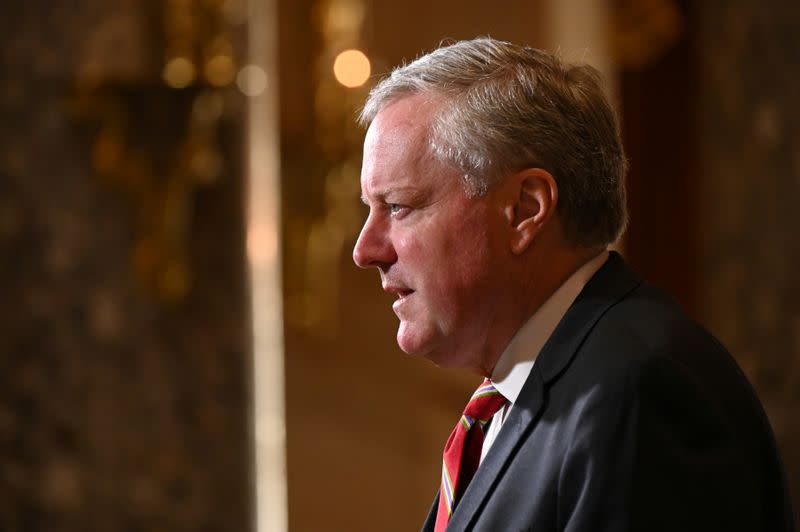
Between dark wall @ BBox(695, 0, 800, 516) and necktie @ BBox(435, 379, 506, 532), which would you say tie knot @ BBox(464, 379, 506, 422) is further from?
dark wall @ BBox(695, 0, 800, 516)

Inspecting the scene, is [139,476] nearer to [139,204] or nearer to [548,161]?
[139,204]

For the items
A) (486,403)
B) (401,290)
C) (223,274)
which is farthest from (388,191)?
(223,274)

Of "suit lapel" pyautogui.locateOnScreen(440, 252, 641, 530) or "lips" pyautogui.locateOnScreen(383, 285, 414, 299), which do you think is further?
"lips" pyautogui.locateOnScreen(383, 285, 414, 299)

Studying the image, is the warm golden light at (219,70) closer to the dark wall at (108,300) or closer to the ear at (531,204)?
the dark wall at (108,300)

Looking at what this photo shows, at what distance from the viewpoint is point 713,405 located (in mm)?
1357

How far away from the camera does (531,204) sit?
1592 mm

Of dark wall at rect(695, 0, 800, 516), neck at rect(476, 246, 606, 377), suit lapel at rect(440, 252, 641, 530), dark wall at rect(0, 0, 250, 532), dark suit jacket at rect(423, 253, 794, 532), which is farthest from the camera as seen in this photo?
dark wall at rect(695, 0, 800, 516)

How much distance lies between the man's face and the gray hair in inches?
1.2

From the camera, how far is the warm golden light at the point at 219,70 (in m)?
3.32

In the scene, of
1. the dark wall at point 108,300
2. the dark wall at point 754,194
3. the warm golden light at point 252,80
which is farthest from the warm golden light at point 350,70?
the dark wall at point 754,194

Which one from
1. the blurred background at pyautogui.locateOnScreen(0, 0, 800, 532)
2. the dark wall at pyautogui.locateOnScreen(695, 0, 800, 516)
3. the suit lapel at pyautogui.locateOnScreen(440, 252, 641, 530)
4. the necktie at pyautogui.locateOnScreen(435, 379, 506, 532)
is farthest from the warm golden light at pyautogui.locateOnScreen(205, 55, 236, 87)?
the suit lapel at pyautogui.locateOnScreen(440, 252, 641, 530)

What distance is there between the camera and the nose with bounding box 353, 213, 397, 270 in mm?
1646

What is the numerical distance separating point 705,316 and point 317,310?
133 centimetres

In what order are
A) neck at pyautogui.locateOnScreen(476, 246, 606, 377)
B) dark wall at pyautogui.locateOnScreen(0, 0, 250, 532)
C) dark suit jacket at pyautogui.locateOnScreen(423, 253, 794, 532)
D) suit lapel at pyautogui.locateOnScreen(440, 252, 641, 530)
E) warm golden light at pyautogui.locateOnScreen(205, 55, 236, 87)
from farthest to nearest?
1. warm golden light at pyautogui.locateOnScreen(205, 55, 236, 87)
2. dark wall at pyautogui.locateOnScreen(0, 0, 250, 532)
3. neck at pyautogui.locateOnScreen(476, 246, 606, 377)
4. suit lapel at pyautogui.locateOnScreen(440, 252, 641, 530)
5. dark suit jacket at pyautogui.locateOnScreen(423, 253, 794, 532)
